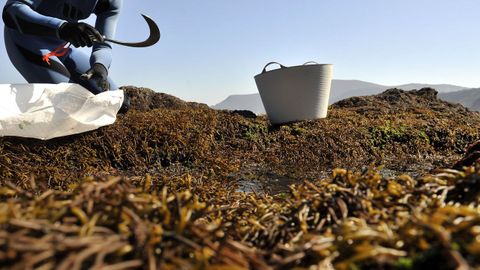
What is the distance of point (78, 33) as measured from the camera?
11.4ft

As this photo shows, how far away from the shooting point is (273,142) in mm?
4297

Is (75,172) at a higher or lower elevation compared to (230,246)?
lower

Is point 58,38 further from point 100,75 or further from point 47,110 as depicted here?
point 47,110

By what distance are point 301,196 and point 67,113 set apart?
2.90 metres

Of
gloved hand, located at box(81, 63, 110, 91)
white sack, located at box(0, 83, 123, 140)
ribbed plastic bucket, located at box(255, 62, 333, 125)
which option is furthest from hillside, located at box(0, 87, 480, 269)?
ribbed plastic bucket, located at box(255, 62, 333, 125)

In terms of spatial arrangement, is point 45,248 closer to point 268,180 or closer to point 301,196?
point 301,196

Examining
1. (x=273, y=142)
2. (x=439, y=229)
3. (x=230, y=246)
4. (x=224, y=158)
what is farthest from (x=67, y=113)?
(x=439, y=229)

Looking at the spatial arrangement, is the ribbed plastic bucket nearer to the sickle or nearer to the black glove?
the sickle

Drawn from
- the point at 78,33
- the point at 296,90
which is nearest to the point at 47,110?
the point at 78,33

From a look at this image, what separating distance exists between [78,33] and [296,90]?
9.72 ft

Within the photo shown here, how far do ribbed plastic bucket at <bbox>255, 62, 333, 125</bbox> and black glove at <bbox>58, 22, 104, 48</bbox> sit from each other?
2.53 metres

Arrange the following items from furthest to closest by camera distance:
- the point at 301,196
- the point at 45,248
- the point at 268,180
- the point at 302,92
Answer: the point at 302,92 → the point at 268,180 → the point at 301,196 → the point at 45,248

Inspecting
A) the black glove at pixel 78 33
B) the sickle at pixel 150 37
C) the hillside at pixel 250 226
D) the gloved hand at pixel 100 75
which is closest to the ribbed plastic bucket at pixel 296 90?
the sickle at pixel 150 37

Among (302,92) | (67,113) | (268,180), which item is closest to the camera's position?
(268,180)
